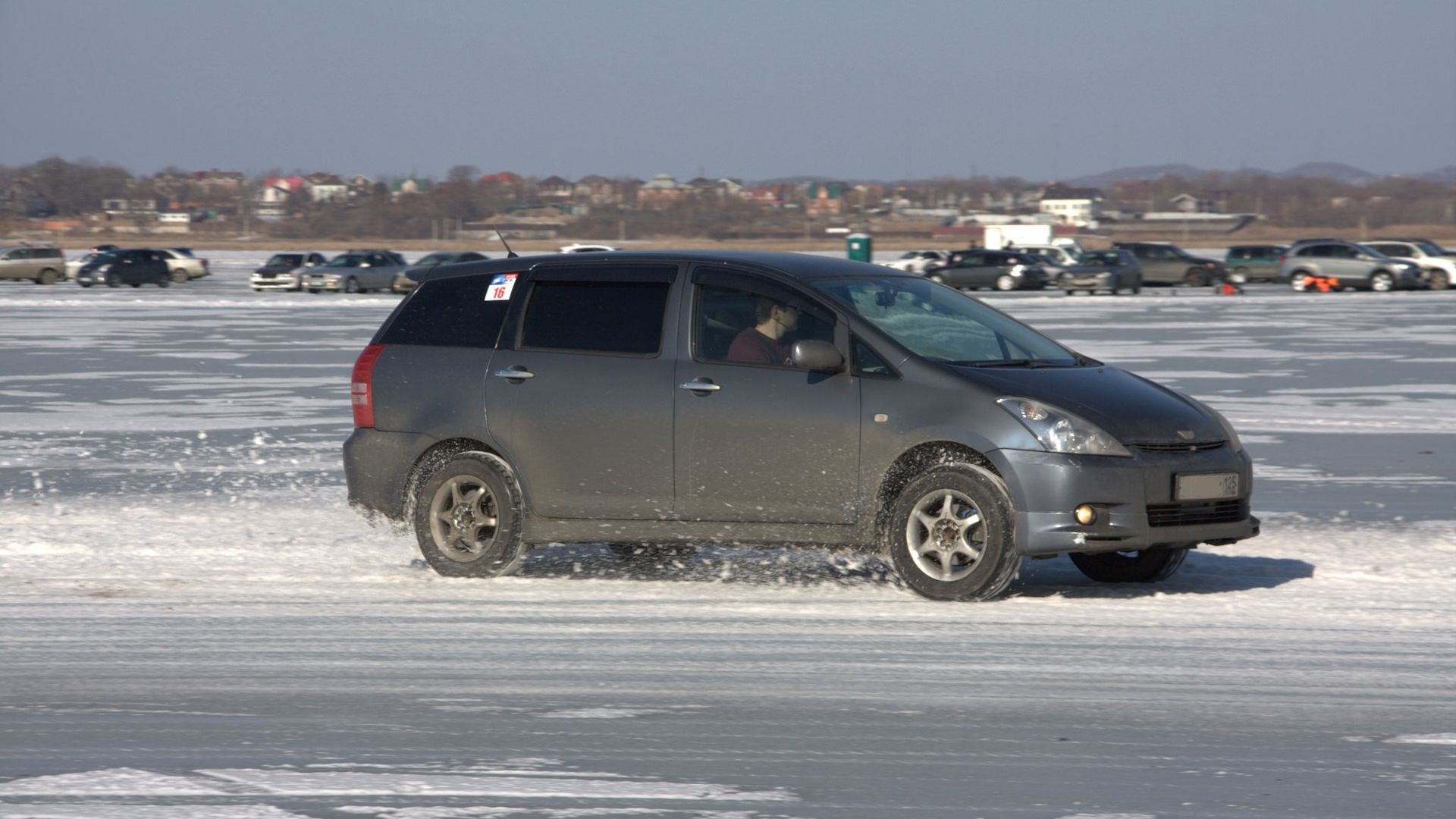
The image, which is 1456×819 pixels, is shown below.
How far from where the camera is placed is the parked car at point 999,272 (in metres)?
54.0

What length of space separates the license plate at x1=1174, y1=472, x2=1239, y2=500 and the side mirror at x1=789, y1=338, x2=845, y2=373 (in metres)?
1.61

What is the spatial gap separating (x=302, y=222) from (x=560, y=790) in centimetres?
18909

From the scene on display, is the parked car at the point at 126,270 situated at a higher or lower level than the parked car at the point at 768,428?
lower

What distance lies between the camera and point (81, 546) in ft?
31.3

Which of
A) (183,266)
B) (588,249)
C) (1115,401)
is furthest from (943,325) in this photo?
(183,266)

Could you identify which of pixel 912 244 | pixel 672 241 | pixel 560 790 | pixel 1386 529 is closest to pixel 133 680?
pixel 560 790

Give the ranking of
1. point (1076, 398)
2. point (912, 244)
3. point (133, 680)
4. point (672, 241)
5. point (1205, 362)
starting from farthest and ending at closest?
point (672, 241), point (912, 244), point (1205, 362), point (1076, 398), point (133, 680)

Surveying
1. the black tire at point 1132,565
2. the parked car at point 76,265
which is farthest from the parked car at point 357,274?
the black tire at point 1132,565

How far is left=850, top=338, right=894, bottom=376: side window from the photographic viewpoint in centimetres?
779

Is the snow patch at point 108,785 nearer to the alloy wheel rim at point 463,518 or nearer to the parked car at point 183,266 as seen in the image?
the alloy wheel rim at point 463,518

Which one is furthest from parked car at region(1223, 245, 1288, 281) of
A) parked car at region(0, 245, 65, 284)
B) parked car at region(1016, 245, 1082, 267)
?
parked car at region(0, 245, 65, 284)

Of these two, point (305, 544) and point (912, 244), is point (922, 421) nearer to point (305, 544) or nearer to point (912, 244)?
point (305, 544)

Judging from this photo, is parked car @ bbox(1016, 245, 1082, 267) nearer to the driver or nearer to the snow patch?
the driver

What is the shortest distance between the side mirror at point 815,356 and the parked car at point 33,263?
6017 centimetres
